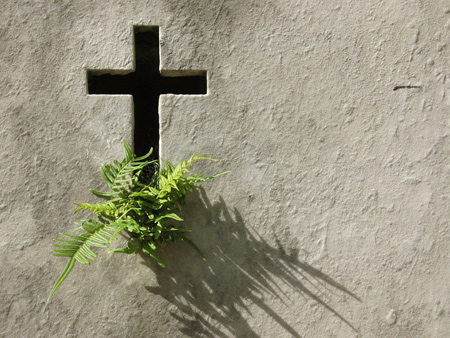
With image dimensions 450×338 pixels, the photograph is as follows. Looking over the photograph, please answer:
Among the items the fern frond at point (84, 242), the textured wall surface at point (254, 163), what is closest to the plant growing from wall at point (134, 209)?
the fern frond at point (84, 242)

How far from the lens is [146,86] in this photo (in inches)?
134

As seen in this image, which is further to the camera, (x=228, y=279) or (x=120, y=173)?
(x=228, y=279)

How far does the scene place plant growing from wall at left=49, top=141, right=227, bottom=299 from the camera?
2.74 meters

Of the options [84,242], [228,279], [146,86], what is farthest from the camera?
[146,86]

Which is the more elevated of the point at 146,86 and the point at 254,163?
the point at 146,86

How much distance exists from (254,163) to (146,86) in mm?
1012

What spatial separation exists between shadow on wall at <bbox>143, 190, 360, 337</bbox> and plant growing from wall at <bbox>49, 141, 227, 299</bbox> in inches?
7.1

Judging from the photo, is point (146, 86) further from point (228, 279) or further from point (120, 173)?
point (228, 279)

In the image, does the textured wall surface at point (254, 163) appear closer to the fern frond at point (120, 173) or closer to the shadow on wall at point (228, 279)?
the shadow on wall at point (228, 279)

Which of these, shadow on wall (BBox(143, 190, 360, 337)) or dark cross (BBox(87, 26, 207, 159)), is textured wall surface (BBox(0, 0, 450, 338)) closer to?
shadow on wall (BBox(143, 190, 360, 337))

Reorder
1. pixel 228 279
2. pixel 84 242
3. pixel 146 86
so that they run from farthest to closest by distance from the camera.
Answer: pixel 146 86 < pixel 228 279 < pixel 84 242

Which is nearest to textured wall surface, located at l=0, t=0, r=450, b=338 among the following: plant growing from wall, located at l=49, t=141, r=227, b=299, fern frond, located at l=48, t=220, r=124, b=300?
plant growing from wall, located at l=49, t=141, r=227, b=299

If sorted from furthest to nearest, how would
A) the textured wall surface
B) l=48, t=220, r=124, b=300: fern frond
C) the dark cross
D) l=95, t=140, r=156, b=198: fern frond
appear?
1. the dark cross
2. the textured wall surface
3. l=95, t=140, r=156, b=198: fern frond
4. l=48, t=220, r=124, b=300: fern frond

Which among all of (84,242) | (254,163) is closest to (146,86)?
(254,163)
